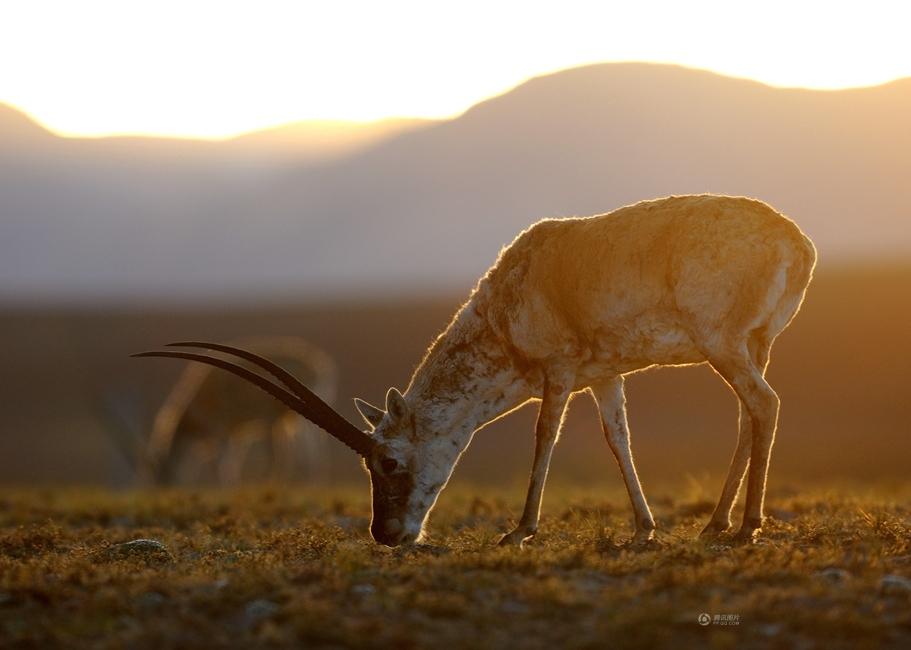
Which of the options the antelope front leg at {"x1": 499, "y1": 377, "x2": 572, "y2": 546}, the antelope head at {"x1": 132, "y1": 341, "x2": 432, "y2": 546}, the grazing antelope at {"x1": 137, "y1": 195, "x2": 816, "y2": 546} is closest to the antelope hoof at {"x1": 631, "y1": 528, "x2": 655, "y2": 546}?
the grazing antelope at {"x1": 137, "y1": 195, "x2": 816, "y2": 546}

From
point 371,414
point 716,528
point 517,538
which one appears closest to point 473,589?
point 517,538

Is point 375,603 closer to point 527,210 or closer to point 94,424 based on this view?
point 94,424

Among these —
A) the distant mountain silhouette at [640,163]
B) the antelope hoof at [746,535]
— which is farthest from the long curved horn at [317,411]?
the distant mountain silhouette at [640,163]

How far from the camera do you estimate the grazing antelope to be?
31.0 ft

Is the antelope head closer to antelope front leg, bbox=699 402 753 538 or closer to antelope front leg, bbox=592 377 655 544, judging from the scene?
antelope front leg, bbox=592 377 655 544

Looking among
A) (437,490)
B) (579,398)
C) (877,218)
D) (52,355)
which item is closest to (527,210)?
(877,218)

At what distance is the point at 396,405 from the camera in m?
10.2

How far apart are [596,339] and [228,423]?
14.8 meters

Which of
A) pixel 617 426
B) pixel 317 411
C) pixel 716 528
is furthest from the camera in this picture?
pixel 617 426

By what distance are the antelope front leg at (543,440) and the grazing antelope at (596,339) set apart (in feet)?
0.03

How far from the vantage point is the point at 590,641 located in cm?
632

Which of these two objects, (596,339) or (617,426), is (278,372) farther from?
(617,426)

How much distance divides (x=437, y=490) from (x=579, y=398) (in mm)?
35973

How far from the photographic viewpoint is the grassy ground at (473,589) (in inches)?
257
